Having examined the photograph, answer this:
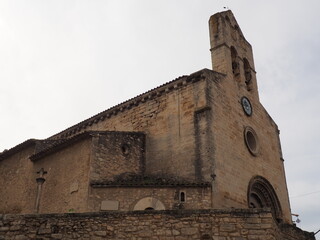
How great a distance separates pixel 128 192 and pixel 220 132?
4.21 m

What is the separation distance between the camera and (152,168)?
15.1 meters

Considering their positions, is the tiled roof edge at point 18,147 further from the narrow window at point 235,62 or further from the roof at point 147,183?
the narrow window at point 235,62

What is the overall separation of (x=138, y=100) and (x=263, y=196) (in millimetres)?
6666

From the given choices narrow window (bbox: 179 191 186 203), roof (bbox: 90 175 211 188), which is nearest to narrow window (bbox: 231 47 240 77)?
roof (bbox: 90 175 211 188)

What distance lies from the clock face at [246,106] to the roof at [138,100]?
1.91 meters

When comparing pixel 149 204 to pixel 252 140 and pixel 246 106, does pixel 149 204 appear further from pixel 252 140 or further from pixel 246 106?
pixel 246 106

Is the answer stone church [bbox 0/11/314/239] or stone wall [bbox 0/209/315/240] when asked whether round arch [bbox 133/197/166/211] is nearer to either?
stone church [bbox 0/11/314/239]

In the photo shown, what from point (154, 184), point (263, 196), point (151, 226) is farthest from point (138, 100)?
point (151, 226)

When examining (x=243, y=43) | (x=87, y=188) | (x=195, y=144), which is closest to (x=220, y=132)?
(x=195, y=144)

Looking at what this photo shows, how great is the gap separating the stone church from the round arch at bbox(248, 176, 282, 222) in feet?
0.16

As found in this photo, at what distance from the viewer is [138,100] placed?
17.1 metres

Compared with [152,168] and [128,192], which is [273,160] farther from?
[128,192]

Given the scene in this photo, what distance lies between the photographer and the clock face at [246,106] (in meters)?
17.2

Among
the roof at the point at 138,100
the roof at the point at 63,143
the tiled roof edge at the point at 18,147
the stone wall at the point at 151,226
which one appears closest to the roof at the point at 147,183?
the roof at the point at 63,143
